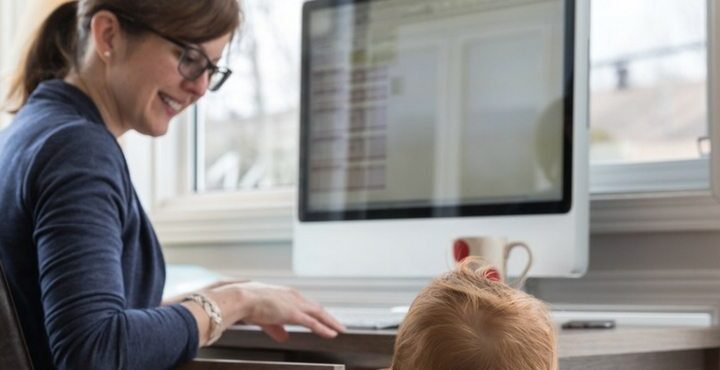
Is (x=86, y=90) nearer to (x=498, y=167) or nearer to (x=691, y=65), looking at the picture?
(x=498, y=167)

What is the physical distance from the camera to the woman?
47.2 inches

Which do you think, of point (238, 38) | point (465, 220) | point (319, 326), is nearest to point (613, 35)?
→ point (465, 220)

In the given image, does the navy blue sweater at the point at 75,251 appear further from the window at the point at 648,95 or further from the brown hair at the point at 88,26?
the window at the point at 648,95

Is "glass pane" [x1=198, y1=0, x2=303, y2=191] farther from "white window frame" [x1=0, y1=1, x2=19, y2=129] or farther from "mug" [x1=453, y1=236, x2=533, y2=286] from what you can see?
"mug" [x1=453, y1=236, x2=533, y2=286]

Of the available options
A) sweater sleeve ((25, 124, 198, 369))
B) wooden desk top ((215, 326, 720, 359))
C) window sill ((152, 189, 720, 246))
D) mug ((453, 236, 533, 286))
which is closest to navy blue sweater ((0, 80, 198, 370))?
sweater sleeve ((25, 124, 198, 369))

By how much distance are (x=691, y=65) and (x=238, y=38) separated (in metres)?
0.76

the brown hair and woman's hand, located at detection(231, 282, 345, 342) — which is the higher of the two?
the brown hair

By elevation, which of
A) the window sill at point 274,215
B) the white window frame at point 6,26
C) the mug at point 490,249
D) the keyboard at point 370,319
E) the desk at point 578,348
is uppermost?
the white window frame at point 6,26

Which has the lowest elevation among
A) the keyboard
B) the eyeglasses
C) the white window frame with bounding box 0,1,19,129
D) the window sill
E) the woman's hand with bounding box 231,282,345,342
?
the keyboard

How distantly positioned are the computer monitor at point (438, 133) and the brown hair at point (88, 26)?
1.10ft

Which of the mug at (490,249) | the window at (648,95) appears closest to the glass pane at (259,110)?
the window at (648,95)

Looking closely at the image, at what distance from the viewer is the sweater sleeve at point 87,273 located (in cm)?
119

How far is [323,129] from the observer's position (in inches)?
73.0

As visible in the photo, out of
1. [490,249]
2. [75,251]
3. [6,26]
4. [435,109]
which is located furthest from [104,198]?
[6,26]
